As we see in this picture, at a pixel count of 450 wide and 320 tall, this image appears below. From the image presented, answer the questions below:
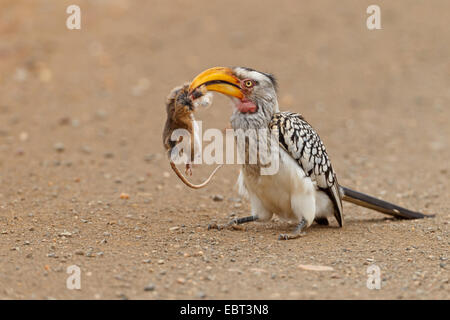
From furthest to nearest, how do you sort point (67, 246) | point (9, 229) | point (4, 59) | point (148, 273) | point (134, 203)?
point (4, 59)
point (134, 203)
point (9, 229)
point (67, 246)
point (148, 273)

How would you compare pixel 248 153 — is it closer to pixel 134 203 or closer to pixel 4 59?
pixel 134 203

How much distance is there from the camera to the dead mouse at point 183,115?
5.56m

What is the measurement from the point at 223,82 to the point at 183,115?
50 cm

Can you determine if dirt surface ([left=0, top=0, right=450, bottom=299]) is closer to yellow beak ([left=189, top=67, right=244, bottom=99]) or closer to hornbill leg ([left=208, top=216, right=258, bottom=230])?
hornbill leg ([left=208, top=216, right=258, bottom=230])

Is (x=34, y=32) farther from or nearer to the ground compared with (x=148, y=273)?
farther from the ground

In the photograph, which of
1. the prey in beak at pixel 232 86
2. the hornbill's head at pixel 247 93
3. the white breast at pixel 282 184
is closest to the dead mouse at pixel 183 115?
the prey in beak at pixel 232 86

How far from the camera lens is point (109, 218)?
248 inches

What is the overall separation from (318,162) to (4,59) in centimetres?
840

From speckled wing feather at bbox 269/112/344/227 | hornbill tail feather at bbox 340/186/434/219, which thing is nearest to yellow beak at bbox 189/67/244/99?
speckled wing feather at bbox 269/112/344/227

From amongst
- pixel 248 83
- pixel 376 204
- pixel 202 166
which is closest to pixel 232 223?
pixel 248 83

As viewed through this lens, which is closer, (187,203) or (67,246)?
(67,246)

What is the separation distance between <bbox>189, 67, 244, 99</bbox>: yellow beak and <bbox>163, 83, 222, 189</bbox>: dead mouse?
117 mm

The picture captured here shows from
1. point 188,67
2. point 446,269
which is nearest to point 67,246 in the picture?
point 446,269

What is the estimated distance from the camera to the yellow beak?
5629mm
